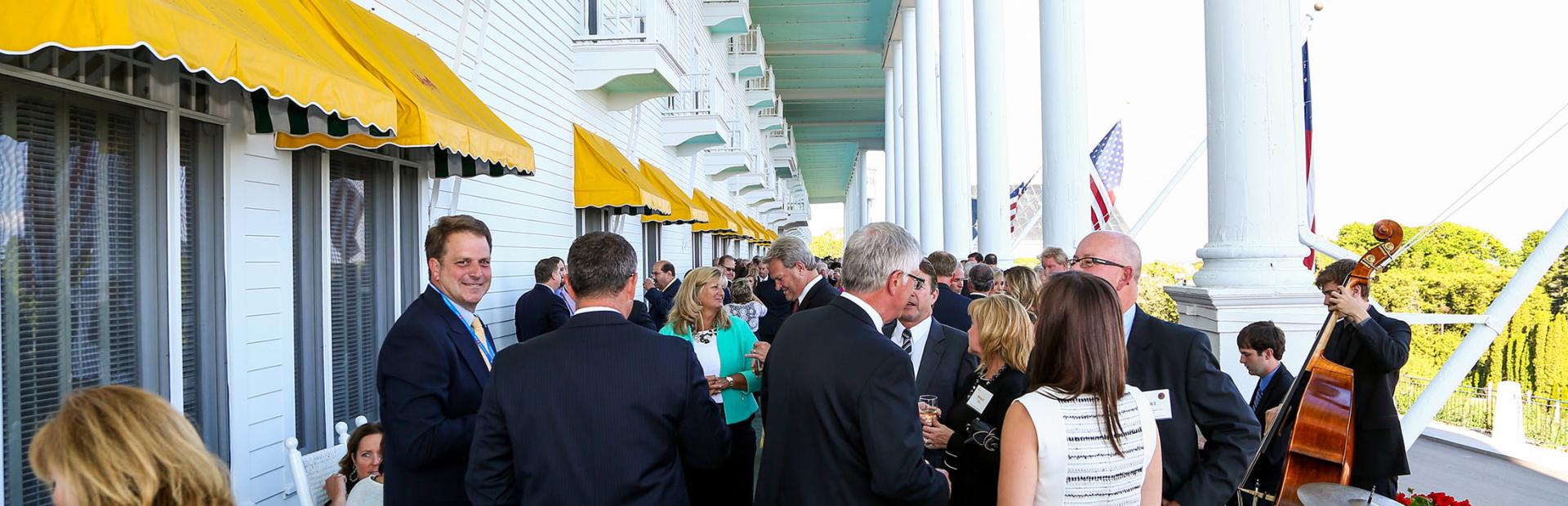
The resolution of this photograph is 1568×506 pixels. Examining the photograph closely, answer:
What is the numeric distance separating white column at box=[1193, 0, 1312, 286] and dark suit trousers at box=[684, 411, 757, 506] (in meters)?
2.67

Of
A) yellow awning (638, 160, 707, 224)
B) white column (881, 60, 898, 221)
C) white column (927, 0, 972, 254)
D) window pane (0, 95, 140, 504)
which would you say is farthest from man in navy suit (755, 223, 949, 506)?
white column (881, 60, 898, 221)

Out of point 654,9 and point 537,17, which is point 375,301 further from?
point 654,9

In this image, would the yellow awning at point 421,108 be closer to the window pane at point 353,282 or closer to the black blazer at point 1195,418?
the window pane at point 353,282

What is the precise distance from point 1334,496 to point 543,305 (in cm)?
578

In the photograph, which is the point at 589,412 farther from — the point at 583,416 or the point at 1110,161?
the point at 1110,161

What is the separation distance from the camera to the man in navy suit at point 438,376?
284 centimetres

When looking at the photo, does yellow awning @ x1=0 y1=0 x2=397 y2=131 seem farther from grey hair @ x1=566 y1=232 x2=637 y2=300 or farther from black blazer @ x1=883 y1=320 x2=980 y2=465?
black blazer @ x1=883 y1=320 x2=980 y2=465

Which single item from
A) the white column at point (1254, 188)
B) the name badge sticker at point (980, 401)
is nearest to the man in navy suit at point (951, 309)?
the white column at point (1254, 188)

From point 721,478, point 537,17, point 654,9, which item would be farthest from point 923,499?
point 654,9

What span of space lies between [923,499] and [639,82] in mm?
9098

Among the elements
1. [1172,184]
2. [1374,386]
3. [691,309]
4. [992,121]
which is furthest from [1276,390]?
[992,121]

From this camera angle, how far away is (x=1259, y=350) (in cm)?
428

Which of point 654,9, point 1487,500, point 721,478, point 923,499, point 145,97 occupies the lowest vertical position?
point 1487,500

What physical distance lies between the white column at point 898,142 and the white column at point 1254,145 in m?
21.2
